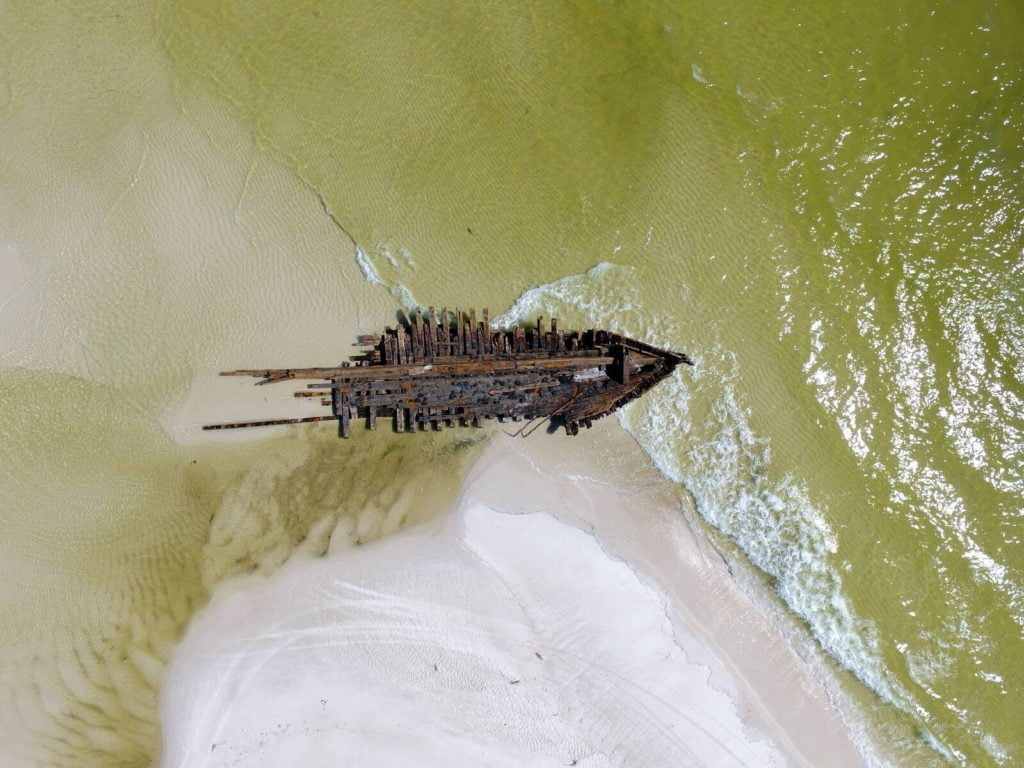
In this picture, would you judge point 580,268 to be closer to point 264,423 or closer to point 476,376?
point 476,376

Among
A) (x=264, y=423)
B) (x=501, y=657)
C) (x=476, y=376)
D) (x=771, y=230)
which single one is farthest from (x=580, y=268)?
(x=501, y=657)

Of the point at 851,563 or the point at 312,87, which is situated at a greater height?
the point at 312,87

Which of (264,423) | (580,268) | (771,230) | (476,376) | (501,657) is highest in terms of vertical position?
(580,268)

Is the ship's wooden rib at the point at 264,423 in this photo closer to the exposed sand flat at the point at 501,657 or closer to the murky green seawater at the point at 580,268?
the murky green seawater at the point at 580,268

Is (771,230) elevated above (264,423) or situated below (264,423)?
above

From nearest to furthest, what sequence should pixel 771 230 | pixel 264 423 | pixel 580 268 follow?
1. pixel 264 423
2. pixel 580 268
3. pixel 771 230

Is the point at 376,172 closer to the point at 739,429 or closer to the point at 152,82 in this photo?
the point at 152,82

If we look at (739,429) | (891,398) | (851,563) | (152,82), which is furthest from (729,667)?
(152,82)
